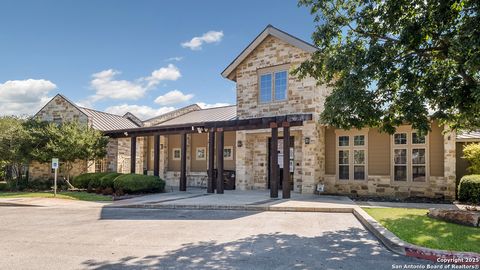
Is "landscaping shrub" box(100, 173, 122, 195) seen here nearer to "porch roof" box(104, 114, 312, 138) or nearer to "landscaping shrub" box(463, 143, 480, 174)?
"porch roof" box(104, 114, 312, 138)

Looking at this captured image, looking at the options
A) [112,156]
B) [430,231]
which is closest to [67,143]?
[112,156]

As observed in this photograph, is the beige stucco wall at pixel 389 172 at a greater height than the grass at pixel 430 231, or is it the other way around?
the beige stucco wall at pixel 389 172

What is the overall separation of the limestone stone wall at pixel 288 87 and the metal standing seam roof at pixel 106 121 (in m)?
10.5

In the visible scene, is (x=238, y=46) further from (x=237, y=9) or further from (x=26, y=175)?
(x=26, y=175)

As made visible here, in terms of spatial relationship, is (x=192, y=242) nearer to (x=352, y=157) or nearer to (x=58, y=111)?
(x=352, y=157)

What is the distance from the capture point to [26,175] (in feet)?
74.0

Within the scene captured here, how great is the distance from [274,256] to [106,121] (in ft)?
70.5

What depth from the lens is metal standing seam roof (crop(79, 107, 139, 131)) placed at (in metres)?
23.1

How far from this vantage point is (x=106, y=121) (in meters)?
24.6

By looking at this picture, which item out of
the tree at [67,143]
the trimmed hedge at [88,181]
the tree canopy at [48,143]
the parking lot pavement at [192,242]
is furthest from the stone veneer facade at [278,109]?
the tree canopy at [48,143]

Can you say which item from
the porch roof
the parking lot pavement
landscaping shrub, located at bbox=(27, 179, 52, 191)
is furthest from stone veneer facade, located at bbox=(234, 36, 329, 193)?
landscaping shrub, located at bbox=(27, 179, 52, 191)

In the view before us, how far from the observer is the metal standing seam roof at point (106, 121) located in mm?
23062

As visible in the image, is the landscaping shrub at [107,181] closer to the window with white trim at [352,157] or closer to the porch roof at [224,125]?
the porch roof at [224,125]

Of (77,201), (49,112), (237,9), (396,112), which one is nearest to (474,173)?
(396,112)
